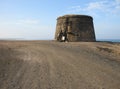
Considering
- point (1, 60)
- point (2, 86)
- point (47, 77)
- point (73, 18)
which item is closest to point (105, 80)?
point (47, 77)

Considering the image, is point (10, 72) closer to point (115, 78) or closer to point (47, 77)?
point (47, 77)

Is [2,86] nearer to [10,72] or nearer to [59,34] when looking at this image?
[10,72]

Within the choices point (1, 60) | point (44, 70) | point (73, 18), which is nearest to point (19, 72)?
→ point (44, 70)

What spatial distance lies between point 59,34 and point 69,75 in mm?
28608

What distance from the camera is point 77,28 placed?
36438 millimetres

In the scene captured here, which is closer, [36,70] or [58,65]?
[36,70]

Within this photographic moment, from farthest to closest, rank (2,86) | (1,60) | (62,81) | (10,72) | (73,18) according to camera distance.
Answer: (73,18) → (1,60) → (10,72) → (62,81) → (2,86)

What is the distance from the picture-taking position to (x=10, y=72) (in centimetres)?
1042

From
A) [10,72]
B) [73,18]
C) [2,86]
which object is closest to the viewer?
[2,86]

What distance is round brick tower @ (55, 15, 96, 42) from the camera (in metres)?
36.3

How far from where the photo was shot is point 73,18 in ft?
121

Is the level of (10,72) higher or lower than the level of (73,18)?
lower

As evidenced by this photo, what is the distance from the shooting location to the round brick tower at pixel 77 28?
3628cm

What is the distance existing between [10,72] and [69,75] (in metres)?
2.75
